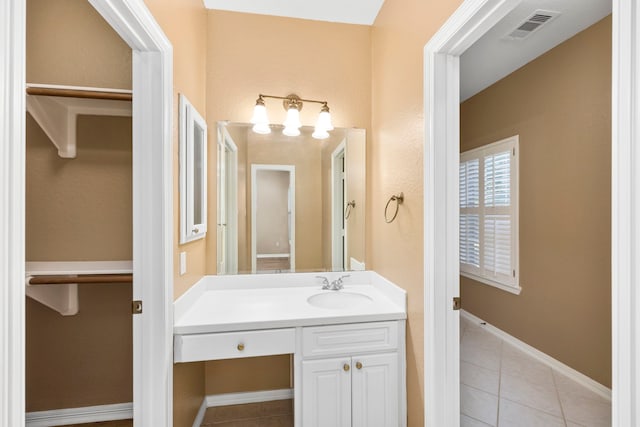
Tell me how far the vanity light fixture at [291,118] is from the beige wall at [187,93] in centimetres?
32

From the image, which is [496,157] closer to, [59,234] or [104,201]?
[104,201]

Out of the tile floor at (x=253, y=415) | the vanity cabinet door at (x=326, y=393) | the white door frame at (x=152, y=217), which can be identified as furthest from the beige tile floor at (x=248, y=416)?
the white door frame at (x=152, y=217)

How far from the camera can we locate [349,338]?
5.07 feet

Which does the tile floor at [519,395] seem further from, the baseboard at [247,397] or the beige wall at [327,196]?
the beige wall at [327,196]

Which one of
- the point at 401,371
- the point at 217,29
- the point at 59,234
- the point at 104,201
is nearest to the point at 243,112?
the point at 217,29

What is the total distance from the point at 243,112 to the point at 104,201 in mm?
1051

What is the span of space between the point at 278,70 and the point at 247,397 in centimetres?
225

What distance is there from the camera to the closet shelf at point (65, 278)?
4.70 ft

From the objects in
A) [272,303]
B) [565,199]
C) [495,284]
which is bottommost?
[495,284]

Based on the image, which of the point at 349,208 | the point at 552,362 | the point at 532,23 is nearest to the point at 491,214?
the point at 552,362

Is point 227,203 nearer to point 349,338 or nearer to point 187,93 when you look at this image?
point 187,93

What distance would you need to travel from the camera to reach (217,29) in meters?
2.02

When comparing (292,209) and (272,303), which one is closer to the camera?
(272,303)
